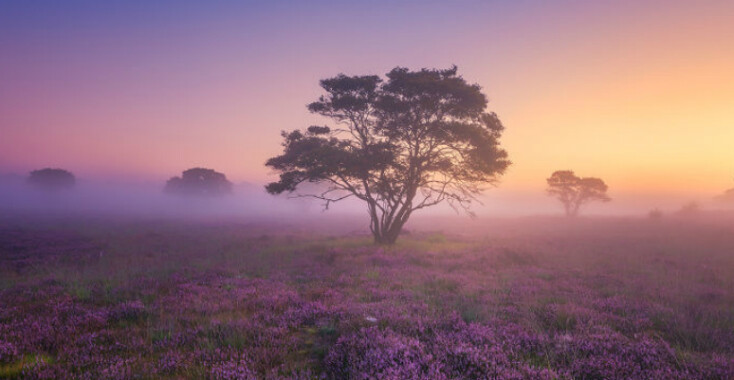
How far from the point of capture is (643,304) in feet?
25.5

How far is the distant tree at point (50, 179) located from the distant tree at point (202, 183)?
3605cm

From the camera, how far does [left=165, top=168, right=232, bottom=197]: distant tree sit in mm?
92188

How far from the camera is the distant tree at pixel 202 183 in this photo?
9219 centimetres

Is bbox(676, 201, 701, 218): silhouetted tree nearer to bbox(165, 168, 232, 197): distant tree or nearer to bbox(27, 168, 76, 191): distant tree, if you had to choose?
bbox(165, 168, 232, 197): distant tree

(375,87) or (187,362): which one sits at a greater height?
(375,87)

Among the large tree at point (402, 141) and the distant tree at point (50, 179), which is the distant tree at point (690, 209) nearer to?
the large tree at point (402, 141)

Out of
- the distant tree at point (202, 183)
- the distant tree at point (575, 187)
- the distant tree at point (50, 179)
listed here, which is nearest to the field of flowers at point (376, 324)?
the distant tree at point (575, 187)

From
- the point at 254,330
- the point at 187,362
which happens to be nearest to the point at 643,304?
the point at 254,330

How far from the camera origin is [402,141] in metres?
19.4

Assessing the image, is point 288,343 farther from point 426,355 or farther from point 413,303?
point 413,303

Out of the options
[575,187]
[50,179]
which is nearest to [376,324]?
[575,187]

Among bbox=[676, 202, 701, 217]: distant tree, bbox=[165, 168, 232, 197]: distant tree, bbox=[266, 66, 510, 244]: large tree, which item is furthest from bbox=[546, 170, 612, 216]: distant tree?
bbox=[165, 168, 232, 197]: distant tree

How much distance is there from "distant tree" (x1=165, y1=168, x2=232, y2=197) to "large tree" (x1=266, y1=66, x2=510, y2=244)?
84112mm

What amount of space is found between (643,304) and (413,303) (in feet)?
19.4
